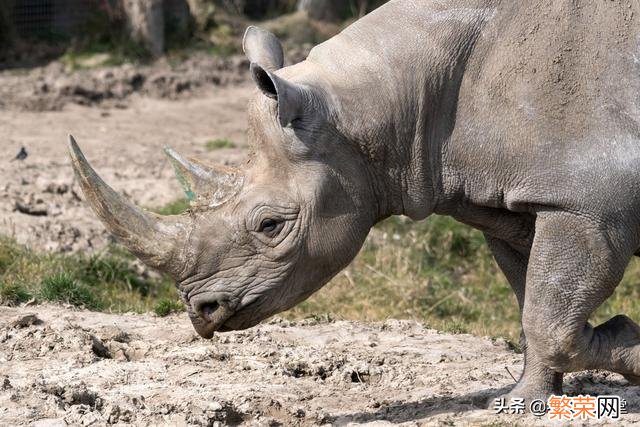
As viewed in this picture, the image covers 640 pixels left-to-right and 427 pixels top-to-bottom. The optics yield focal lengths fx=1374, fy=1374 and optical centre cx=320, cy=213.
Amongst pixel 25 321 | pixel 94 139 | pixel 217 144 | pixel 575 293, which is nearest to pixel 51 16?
pixel 94 139

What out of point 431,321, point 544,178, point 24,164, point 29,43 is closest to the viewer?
point 544,178

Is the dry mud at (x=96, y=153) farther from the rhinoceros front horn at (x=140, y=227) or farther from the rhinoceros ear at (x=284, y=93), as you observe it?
the rhinoceros ear at (x=284, y=93)

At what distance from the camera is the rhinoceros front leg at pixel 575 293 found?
5.81 metres

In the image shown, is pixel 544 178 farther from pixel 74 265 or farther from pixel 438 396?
pixel 74 265

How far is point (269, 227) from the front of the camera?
5930 mm

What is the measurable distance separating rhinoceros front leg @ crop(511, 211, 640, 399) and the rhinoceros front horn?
5.07ft

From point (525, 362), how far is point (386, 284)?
10.4 ft

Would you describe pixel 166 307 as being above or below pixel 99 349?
above

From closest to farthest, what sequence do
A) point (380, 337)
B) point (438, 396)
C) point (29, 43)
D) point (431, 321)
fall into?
point (438, 396) < point (380, 337) < point (431, 321) < point (29, 43)

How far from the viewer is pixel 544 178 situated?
5.78 metres

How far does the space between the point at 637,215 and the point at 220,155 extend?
756 centimetres

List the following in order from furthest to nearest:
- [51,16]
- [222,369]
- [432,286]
Answer: [51,16], [432,286], [222,369]

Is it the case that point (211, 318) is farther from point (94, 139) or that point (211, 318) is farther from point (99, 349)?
point (94, 139)

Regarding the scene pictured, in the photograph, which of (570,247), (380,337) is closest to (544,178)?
(570,247)
